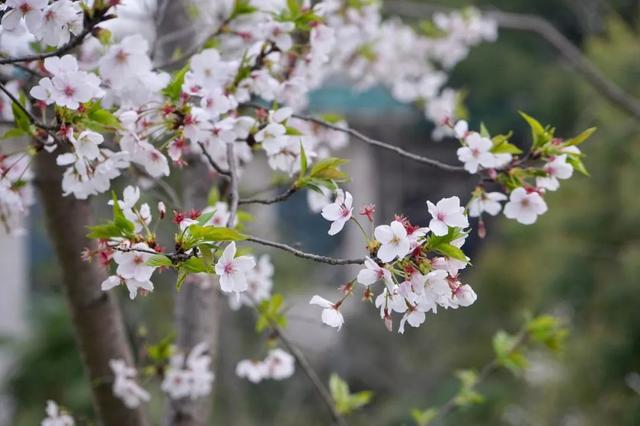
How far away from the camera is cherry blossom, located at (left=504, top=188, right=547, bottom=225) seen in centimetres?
83

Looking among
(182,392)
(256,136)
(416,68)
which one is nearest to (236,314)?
(416,68)

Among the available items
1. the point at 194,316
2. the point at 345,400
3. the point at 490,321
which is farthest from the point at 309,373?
the point at 490,321

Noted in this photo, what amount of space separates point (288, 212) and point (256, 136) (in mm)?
7164

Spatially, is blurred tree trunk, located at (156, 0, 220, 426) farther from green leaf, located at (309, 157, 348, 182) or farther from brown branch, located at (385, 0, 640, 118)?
brown branch, located at (385, 0, 640, 118)

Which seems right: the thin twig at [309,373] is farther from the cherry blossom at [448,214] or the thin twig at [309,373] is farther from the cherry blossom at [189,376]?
the cherry blossom at [448,214]

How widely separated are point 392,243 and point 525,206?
24 cm

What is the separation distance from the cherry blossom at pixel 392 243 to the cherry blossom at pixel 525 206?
21 centimetres

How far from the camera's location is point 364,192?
868cm

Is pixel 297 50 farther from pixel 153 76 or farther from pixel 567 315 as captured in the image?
pixel 567 315

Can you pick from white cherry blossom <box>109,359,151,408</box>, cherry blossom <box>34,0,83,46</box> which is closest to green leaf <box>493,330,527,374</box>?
white cherry blossom <box>109,359,151,408</box>

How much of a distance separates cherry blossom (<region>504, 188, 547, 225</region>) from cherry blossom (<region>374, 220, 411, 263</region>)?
208 mm

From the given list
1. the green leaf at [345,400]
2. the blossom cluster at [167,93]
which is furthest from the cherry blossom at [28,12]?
the green leaf at [345,400]

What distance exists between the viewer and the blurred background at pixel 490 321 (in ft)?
11.4

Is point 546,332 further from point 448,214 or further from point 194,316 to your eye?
point 448,214
